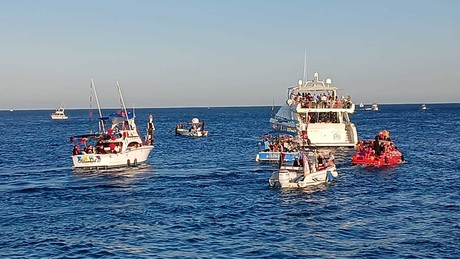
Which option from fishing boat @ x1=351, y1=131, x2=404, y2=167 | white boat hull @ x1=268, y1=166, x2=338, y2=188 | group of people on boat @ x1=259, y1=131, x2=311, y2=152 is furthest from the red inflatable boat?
white boat hull @ x1=268, y1=166, x2=338, y2=188

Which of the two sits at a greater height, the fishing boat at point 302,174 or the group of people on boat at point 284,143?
the group of people on boat at point 284,143

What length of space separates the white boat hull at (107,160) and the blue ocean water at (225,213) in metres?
1.51

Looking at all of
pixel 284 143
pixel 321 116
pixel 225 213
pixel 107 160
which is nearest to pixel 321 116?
pixel 321 116

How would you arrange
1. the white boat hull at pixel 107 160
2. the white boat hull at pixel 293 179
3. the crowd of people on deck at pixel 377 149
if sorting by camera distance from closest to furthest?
the white boat hull at pixel 293 179, the white boat hull at pixel 107 160, the crowd of people on deck at pixel 377 149

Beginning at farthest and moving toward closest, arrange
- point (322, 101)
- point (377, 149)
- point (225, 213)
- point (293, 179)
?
point (322, 101), point (377, 149), point (293, 179), point (225, 213)

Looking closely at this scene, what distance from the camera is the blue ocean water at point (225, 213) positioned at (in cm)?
2973

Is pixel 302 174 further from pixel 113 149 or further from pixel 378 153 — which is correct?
pixel 113 149

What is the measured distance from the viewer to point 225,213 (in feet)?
123

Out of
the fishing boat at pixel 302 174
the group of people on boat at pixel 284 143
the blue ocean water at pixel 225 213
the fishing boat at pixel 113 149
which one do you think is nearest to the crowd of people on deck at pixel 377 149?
the blue ocean water at pixel 225 213

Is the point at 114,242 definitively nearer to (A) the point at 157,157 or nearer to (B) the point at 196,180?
(B) the point at 196,180

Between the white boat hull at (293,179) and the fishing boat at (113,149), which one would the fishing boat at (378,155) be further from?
the fishing boat at (113,149)

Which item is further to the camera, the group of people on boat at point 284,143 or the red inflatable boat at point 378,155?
the group of people on boat at point 284,143

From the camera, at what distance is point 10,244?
1201 inches

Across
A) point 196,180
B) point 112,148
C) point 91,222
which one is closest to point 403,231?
point 91,222
